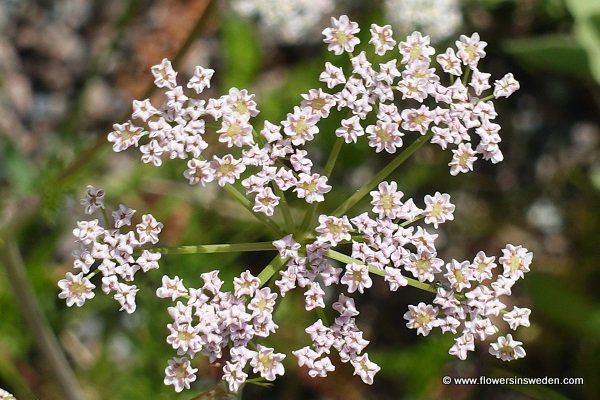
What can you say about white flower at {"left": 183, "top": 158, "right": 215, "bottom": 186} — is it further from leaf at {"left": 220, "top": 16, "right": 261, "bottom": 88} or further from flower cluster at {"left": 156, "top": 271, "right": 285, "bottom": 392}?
leaf at {"left": 220, "top": 16, "right": 261, "bottom": 88}

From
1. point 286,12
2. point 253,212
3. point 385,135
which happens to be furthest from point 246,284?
point 286,12

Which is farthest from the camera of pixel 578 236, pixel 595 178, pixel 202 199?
pixel 578 236

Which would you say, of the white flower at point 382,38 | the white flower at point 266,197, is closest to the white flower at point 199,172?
the white flower at point 266,197

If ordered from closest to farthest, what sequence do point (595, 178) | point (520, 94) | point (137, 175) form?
point (595, 178) → point (137, 175) → point (520, 94)

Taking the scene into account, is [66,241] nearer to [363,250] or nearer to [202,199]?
[202,199]

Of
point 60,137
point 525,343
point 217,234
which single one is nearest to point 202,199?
point 217,234

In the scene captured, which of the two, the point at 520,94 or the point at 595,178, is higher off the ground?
the point at 595,178

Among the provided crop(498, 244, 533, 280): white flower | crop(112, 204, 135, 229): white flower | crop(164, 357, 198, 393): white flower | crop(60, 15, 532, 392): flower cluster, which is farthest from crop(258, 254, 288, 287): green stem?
crop(498, 244, 533, 280): white flower

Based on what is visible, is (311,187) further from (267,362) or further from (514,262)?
(514,262)
